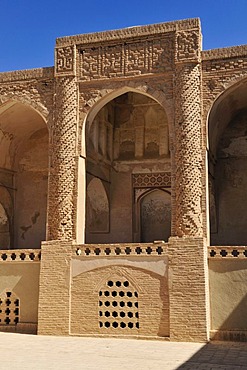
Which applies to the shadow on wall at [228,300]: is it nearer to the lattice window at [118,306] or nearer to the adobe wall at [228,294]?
the adobe wall at [228,294]

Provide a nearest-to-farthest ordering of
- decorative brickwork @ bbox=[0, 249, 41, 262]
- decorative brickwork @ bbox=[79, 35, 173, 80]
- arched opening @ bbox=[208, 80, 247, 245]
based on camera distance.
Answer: decorative brickwork @ bbox=[79, 35, 173, 80]
decorative brickwork @ bbox=[0, 249, 41, 262]
arched opening @ bbox=[208, 80, 247, 245]

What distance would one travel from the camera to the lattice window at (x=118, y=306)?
9648mm

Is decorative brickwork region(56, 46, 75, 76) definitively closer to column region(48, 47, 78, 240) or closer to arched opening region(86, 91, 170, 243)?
column region(48, 47, 78, 240)

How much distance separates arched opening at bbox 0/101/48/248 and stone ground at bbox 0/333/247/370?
4359mm

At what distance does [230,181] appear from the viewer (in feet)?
40.6

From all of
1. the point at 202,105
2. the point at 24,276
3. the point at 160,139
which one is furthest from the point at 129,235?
the point at 202,105

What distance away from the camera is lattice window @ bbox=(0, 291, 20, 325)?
10578mm

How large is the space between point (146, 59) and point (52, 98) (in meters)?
2.26

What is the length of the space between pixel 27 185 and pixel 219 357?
7831mm

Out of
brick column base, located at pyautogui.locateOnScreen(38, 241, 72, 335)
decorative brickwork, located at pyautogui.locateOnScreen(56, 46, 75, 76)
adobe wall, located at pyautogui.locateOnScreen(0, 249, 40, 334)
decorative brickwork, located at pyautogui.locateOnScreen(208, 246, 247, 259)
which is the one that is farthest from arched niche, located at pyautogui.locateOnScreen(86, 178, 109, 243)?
decorative brickwork, located at pyautogui.locateOnScreen(208, 246, 247, 259)

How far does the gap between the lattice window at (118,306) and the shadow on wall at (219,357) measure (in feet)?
5.23

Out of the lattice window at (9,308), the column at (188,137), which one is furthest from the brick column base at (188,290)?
the lattice window at (9,308)

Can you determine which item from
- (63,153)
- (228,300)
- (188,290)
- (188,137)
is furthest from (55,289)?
(188,137)

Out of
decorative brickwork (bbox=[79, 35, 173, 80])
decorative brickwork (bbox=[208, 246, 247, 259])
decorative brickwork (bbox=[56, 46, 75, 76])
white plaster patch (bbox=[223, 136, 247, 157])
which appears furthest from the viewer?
white plaster patch (bbox=[223, 136, 247, 157])
